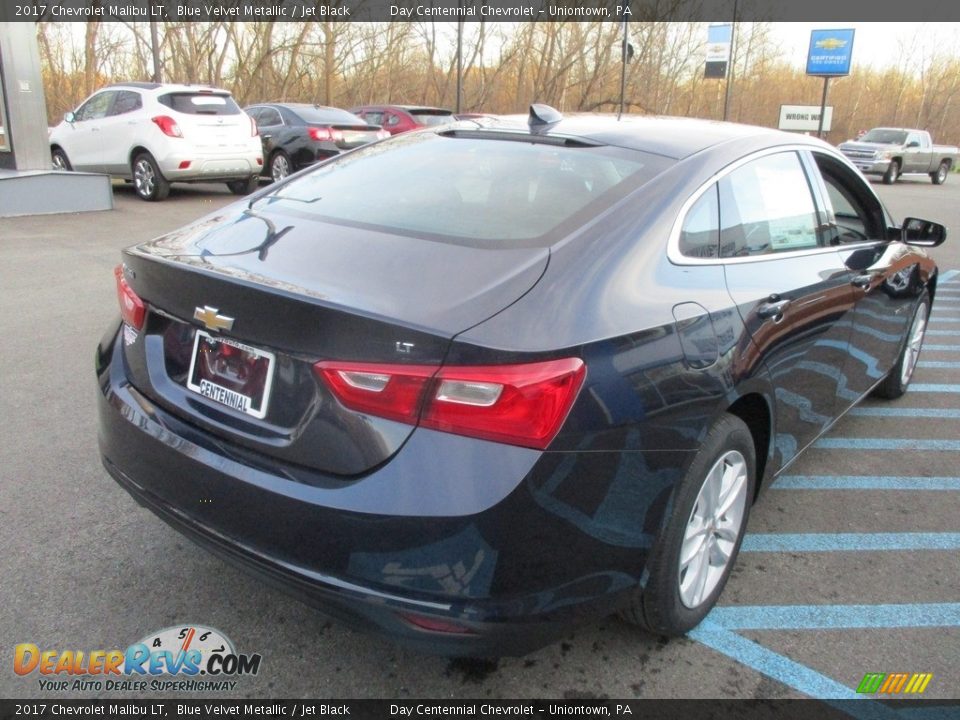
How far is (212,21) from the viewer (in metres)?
32.7

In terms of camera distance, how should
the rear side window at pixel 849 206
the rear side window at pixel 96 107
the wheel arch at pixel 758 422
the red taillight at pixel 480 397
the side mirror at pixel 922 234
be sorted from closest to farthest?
1. the red taillight at pixel 480 397
2. the wheel arch at pixel 758 422
3. the rear side window at pixel 849 206
4. the side mirror at pixel 922 234
5. the rear side window at pixel 96 107

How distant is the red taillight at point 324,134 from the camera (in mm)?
13898

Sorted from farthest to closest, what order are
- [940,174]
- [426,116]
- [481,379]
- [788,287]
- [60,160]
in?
[940,174] → [426,116] → [60,160] → [788,287] → [481,379]

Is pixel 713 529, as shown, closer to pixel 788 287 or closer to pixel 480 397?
pixel 788 287

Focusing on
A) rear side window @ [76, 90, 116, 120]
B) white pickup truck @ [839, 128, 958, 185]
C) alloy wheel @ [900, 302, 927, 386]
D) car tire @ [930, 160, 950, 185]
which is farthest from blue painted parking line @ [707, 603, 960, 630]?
car tire @ [930, 160, 950, 185]

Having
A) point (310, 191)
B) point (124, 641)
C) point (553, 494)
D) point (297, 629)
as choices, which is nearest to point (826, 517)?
point (553, 494)

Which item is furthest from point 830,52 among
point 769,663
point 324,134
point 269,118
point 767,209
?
point 769,663

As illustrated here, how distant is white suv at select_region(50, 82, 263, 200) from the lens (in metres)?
12.0

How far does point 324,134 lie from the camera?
14.0m

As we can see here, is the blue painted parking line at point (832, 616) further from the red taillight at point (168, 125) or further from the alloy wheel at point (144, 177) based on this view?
the alloy wheel at point (144, 177)

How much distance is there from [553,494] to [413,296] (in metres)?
0.59

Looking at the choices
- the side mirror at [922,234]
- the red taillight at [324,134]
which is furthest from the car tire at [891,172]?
the side mirror at [922,234]

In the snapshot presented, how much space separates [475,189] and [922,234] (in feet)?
9.04

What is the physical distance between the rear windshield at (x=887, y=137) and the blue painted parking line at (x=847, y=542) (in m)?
29.0
